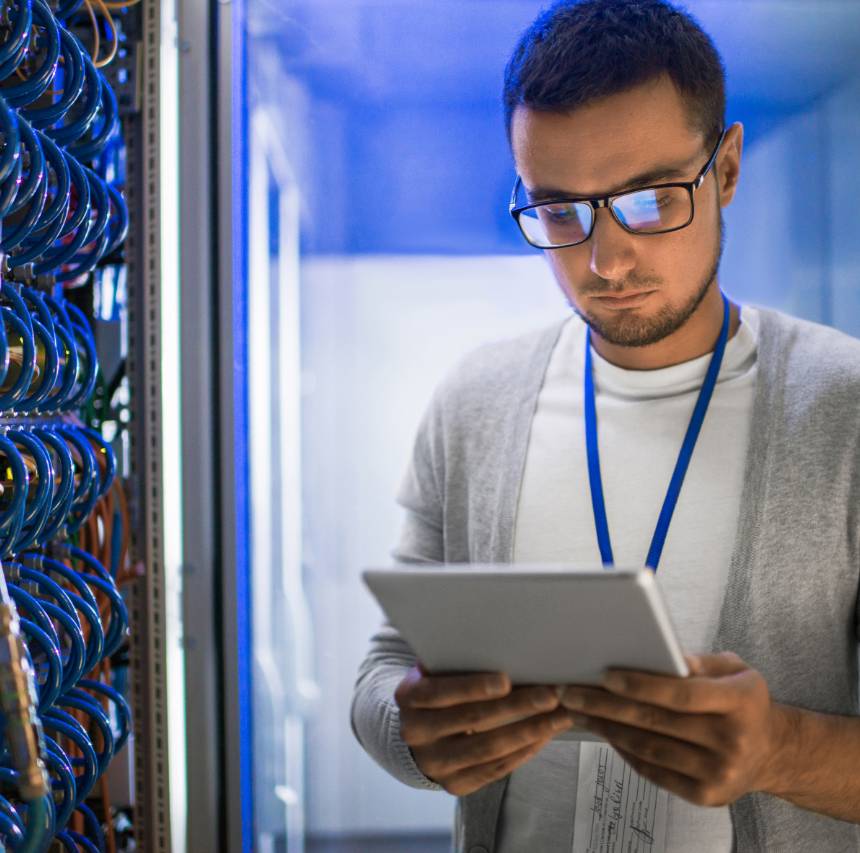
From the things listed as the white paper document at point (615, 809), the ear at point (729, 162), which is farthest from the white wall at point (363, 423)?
the white paper document at point (615, 809)

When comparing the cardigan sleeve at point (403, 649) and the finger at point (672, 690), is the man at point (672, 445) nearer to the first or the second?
the cardigan sleeve at point (403, 649)

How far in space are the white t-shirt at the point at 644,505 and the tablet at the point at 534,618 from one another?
0.40m

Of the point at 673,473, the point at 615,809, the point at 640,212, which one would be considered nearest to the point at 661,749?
the point at 615,809

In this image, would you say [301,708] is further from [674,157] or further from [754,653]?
[674,157]

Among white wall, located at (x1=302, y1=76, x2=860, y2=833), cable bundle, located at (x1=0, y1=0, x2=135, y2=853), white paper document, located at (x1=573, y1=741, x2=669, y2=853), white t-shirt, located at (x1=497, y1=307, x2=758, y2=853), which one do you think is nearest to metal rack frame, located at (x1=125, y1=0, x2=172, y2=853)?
cable bundle, located at (x1=0, y1=0, x2=135, y2=853)

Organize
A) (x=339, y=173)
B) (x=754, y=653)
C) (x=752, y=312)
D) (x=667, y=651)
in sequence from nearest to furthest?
(x=667, y=651) → (x=754, y=653) → (x=752, y=312) → (x=339, y=173)

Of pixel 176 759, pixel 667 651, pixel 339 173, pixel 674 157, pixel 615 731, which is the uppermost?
pixel 339 173

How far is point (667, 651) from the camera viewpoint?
0.75 meters

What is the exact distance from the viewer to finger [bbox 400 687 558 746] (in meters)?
0.83

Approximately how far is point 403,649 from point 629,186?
76 cm

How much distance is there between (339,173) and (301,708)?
1.03 m

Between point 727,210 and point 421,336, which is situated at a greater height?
point 727,210

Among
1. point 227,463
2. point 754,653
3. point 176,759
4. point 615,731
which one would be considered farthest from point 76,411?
point 754,653

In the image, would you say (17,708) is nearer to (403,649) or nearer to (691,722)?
(691,722)
